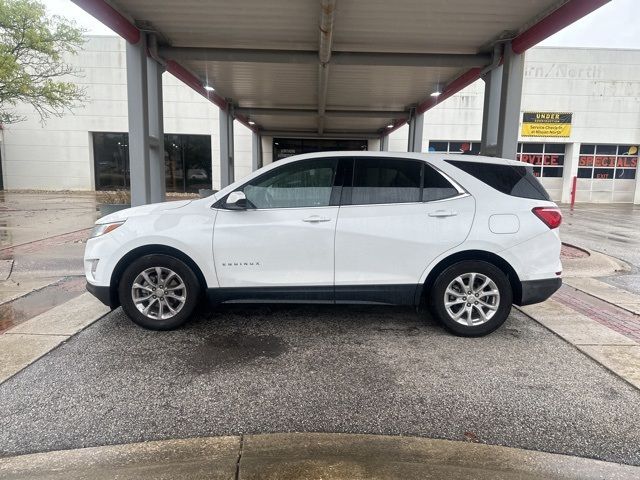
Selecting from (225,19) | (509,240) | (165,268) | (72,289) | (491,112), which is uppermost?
(225,19)

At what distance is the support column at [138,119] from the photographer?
795cm

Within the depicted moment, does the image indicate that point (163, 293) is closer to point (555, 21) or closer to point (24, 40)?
point (555, 21)

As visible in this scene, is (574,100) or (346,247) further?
(574,100)

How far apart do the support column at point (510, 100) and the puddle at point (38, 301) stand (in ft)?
24.1

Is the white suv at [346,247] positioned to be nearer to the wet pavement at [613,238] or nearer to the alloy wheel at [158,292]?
the alloy wheel at [158,292]

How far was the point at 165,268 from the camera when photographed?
437 cm

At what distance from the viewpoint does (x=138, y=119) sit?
806 cm

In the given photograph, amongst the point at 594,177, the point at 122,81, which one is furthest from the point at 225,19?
the point at 594,177

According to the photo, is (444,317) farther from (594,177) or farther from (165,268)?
(594,177)

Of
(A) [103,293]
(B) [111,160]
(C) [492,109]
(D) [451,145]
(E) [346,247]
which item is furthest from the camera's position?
(D) [451,145]

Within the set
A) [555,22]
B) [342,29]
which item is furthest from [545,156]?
[342,29]

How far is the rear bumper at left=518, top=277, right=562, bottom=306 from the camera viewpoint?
14.4ft

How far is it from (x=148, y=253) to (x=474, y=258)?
3138 millimetres

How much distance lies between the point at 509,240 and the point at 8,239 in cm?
1016
